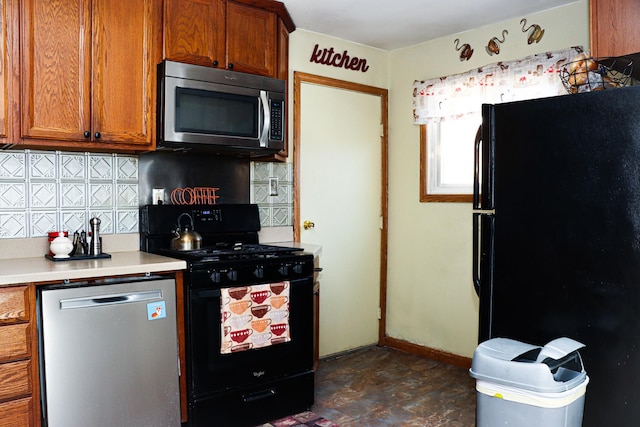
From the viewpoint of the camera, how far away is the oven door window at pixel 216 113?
2766mm

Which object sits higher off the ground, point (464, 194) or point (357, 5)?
point (357, 5)

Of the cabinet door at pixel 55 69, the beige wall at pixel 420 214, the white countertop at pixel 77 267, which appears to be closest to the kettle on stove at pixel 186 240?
the white countertop at pixel 77 267

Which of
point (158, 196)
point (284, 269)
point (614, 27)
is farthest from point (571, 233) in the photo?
point (158, 196)

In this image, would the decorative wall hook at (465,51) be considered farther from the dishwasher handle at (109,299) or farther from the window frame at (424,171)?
the dishwasher handle at (109,299)

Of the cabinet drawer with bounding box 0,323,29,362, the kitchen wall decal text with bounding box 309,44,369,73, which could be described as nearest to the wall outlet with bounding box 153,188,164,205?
the cabinet drawer with bounding box 0,323,29,362

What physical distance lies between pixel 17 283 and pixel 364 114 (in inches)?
107

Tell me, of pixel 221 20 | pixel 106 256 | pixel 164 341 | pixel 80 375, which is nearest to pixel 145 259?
pixel 106 256

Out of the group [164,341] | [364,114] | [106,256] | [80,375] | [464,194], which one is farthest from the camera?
[364,114]

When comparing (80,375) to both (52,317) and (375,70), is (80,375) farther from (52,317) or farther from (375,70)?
(375,70)

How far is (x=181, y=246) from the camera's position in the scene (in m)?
2.93

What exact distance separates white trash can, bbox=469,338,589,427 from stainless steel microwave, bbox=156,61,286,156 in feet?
5.52

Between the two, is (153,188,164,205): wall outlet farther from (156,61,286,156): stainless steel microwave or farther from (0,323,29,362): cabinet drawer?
(0,323,29,362): cabinet drawer

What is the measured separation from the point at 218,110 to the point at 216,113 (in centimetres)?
2

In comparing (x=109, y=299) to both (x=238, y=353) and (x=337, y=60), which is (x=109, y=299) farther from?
(x=337, y=60)
